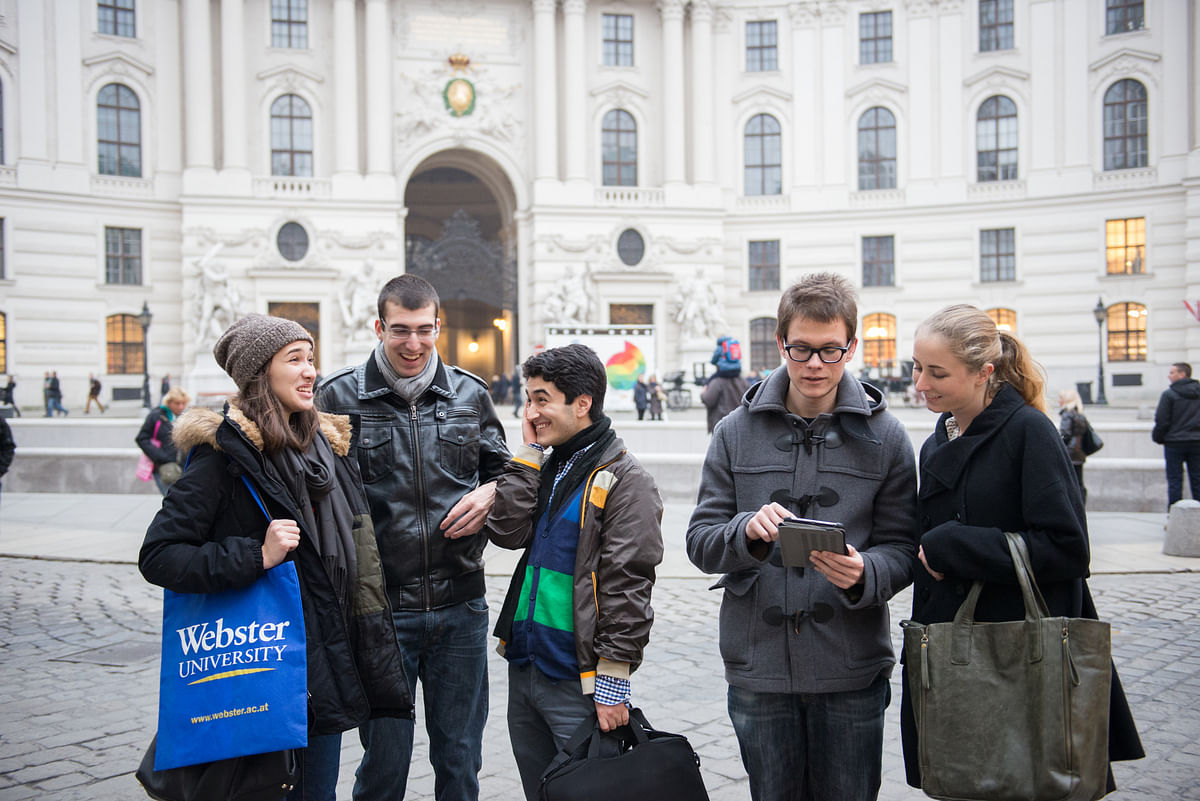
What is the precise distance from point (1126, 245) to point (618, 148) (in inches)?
859

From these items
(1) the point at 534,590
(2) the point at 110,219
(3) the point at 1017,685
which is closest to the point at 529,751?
(1) the point at 534,590

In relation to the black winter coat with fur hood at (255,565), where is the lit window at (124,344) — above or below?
above

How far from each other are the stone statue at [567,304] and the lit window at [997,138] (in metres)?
18.3

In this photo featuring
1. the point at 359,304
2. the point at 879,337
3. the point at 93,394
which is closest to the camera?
the point at 93,394

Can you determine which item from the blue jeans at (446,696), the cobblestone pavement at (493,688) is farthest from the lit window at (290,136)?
the blue jeans at (446,696)

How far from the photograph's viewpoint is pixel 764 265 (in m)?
42.5

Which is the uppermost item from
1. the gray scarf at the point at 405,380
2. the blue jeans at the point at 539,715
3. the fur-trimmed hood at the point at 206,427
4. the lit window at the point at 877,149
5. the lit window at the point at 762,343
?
the lit window at the point at 877,149

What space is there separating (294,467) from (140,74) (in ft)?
136

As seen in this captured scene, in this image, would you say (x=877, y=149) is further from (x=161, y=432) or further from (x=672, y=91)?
(x=161, y=432)

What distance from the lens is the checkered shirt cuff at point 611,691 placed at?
315 cm

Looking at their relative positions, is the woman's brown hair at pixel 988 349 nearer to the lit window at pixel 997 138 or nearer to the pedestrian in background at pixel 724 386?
the pedestrian in background at pixel 724 386

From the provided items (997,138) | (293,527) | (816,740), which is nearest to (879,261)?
(997,138)

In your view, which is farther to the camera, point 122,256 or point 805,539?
point 122,256

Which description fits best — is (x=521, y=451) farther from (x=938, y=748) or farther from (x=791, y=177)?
(x=791, y=177)
